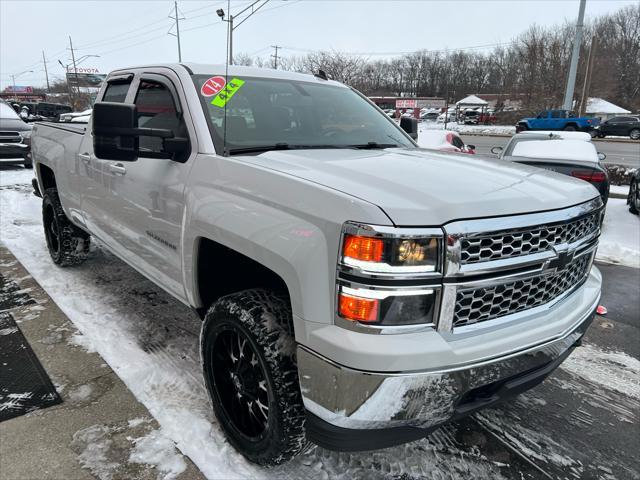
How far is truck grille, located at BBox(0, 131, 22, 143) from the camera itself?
39.2ft

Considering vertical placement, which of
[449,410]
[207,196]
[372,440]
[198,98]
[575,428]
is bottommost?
[575,428]

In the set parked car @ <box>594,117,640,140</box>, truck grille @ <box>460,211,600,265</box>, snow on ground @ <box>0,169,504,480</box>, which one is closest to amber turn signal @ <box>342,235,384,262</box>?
truck grille @ <box>460,211,600,265</box>

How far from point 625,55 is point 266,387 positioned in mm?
84944

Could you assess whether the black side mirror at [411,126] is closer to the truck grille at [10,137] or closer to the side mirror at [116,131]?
the side mirror at [116,131]

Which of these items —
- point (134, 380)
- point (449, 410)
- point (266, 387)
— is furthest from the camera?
point (134, 380)

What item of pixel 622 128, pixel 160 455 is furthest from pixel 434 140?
pixel 622 128

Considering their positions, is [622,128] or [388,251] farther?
[622,128]

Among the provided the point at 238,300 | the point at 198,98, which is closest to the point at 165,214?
the point at 198,98

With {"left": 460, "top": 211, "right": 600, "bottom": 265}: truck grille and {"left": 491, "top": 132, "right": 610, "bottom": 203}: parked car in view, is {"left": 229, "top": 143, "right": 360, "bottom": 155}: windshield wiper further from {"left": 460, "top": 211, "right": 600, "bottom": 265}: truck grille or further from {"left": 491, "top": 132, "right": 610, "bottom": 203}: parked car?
{"left": 491, "top": 132, "right": 610, "bottom": 203}: parked car

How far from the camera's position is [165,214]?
2.74 m

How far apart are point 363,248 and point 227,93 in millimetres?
1661

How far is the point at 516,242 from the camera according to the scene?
1.83 meters

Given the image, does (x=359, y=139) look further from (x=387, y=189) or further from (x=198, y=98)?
(x=387, y=189)

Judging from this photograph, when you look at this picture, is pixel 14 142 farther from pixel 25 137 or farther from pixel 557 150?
pixel 557 150
